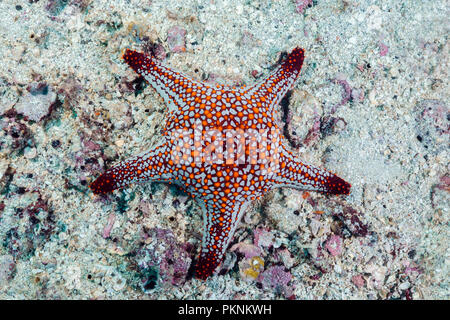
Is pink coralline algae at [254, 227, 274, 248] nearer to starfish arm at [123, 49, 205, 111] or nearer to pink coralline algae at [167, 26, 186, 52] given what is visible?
starfish arm at [123, 49, 205, 111]

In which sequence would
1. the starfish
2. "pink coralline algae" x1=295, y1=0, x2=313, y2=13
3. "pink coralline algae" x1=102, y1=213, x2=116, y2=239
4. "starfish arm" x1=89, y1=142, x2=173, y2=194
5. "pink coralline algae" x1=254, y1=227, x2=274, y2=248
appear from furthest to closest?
"pink coralline algae" x1=295, y1=0, x2=313, y2=13 < "pink coralline algae" x1=254, y1=227, x2=274, y2=248 < "pink coralline algae" x1=102, y1=213, x2=116, y2=239 < "starfish arm" x1=89, y1=142, x2=173, y2=194 < the starfish

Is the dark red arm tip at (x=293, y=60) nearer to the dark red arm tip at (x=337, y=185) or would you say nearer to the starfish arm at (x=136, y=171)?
the dark red arm tip at (x=337, y=185)

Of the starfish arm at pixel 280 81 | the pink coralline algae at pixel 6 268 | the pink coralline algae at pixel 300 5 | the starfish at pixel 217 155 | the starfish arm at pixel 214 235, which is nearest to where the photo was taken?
the starfish at pixel 217 155

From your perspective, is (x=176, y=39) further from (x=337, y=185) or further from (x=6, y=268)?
(x=6, y=268)

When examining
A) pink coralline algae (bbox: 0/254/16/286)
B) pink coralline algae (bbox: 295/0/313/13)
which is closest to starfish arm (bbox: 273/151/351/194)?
pink coralline algae (bbox: 295/0/313/13)

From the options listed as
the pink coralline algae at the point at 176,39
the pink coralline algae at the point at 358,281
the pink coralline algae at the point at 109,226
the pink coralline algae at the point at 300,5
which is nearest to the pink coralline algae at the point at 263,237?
the pink coralline algae at the point at 358,281

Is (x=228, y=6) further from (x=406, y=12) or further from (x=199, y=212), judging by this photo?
(x=199, y=212)
